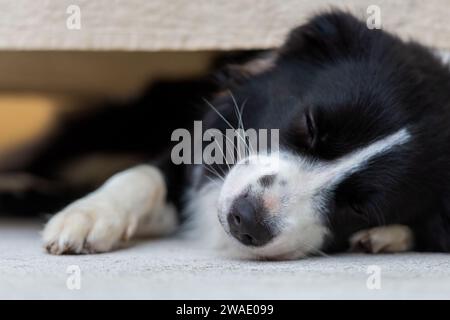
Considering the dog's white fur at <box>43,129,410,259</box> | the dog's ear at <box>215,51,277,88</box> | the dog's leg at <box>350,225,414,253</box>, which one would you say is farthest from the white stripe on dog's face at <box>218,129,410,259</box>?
the dog's ear at <box>215,51,277,88</box>

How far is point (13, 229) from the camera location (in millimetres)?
2236

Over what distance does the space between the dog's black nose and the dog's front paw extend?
1.12 ft

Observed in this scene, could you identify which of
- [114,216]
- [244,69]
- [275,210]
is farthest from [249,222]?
[244,69]

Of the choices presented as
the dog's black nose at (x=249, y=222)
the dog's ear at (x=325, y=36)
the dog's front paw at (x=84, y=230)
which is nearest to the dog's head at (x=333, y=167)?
the dog's black nose at (x=249, y=222)

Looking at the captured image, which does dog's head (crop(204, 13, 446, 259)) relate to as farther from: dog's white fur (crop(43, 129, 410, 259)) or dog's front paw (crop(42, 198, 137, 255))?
dog's front paw (crop(42, 198, 137, 255))

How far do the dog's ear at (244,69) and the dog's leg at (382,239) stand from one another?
64 centimetres

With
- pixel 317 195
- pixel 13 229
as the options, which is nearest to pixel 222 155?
pixel 317 195

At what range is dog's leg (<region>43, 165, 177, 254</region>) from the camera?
1694 millimetres

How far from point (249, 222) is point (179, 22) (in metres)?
0.73

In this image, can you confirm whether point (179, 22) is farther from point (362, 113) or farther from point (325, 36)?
point (362, 113)

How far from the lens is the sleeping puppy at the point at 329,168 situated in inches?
65.9

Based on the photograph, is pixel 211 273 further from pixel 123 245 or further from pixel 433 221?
pixel 433 221

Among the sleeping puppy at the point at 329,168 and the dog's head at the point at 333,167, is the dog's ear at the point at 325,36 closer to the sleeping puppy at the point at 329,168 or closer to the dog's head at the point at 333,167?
the sleeping puppy at the point at 329,168
